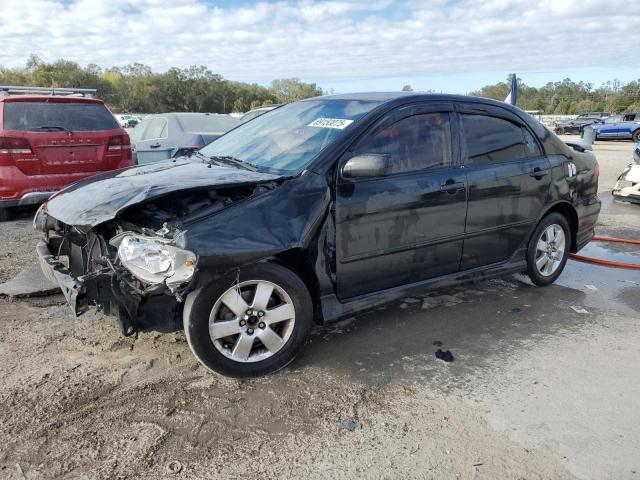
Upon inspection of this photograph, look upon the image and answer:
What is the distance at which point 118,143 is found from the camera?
704 centimetres

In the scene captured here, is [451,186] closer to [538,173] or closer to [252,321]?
[538,173]

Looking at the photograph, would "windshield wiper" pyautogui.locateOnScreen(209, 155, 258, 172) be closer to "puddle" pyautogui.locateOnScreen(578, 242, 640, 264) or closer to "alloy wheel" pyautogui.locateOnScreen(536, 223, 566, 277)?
"alloy wheel" pyautogui.locateOnScreen(536, 223, 566, 277)

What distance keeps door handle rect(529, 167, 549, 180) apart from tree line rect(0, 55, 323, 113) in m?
58.7

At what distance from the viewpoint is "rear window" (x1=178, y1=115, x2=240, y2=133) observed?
8.97 metres

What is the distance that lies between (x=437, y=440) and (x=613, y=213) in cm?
755

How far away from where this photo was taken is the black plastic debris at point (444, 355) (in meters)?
3.43

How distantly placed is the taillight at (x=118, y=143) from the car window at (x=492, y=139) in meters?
4.97

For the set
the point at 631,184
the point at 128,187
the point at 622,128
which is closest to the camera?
the point at 128,187

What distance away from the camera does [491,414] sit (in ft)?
9.21

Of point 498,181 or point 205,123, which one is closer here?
point 498,181

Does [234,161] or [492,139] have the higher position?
[492,139]

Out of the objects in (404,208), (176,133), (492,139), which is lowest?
(404,208)

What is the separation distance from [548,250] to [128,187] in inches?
147

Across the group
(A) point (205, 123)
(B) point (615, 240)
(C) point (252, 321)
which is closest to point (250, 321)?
(C) point (252, 321)
